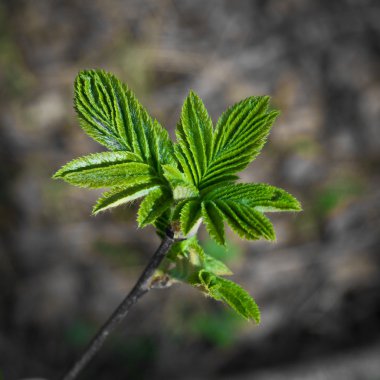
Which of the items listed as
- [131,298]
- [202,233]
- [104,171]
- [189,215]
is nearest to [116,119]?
[104,171]

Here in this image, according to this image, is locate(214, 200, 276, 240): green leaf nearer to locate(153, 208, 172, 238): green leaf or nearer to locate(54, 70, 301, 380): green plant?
locate(54, 70, 301, 380): green plant

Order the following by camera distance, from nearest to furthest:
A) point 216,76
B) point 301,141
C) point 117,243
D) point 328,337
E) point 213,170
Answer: point 213,170 → point 328,337 → point 117,243 → point 301,141 → point 216,76

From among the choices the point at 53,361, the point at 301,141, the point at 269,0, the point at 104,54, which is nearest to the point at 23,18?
the point at 104,54

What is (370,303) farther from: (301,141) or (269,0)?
(269,0)

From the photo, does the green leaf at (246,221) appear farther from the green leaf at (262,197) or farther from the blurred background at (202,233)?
the blurred background at (202,233)

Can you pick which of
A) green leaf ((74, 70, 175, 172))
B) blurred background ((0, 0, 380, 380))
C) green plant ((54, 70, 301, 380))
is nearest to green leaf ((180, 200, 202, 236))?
green plant ((54, 70, 301, 380))

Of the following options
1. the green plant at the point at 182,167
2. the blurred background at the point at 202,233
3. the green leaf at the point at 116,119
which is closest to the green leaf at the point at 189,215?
the green plant at the point at 182,167

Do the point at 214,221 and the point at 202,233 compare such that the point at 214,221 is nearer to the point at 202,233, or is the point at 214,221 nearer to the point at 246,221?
the point at 246,221
